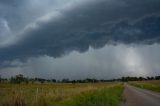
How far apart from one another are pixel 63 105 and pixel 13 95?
3.21 m

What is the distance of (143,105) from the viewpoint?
25.7 meters

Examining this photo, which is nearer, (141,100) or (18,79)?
(141,100)

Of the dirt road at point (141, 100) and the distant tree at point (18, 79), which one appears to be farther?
the distant tree at point (18, 79)

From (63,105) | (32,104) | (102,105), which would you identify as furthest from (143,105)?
(32,104)

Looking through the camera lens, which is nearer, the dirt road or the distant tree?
the dirt road

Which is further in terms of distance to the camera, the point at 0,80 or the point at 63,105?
the point at 0,80

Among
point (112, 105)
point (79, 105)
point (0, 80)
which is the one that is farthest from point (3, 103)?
point (0, 80)

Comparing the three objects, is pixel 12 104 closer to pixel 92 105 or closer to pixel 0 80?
pixel 92 105

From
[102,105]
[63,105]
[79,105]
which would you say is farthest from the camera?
[102,105]

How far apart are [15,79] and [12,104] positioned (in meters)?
173

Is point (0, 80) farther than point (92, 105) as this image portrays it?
Yes

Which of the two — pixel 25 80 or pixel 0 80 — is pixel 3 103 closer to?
pixel 0 80

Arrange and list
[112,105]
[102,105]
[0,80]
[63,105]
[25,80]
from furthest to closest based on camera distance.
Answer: [25,80] < [0,80] < [112,105] < [102,105] < [63,105]

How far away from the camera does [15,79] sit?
602 ft
